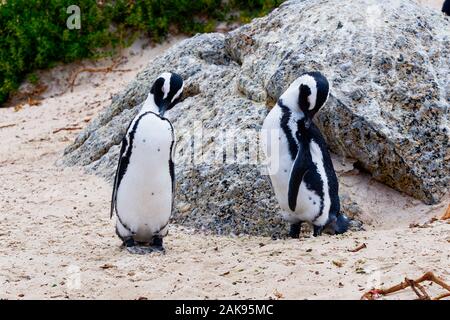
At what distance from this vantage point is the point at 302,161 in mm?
4586

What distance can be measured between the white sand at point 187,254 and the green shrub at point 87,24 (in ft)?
9.51

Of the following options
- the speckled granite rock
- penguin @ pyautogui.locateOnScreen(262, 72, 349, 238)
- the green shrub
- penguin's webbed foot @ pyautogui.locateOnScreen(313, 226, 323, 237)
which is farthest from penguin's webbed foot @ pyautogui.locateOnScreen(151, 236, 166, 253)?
the green shrub

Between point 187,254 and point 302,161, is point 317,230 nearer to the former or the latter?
point 302,161

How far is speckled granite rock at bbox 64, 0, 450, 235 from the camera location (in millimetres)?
5082

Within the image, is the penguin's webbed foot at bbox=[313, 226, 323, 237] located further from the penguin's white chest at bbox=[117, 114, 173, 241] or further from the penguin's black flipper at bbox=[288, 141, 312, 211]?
the penguin's white chest at bbox=[117, 114, 173, 241]

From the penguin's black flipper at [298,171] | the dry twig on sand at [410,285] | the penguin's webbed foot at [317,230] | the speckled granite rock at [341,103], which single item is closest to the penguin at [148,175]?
the speckled granite rock at [341,103]

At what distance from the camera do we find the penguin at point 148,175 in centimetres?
444

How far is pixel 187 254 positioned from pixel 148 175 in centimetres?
46

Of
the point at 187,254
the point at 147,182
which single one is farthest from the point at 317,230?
the point at 147,182

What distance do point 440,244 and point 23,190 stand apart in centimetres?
319

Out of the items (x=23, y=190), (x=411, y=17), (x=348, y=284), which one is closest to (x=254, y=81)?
(x=411, y=17)

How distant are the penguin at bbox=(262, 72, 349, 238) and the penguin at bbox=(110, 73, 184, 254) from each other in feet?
1.89

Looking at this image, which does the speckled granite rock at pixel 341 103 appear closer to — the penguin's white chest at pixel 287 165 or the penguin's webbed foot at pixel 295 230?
the penguin's webbed foot at pixel 295 230

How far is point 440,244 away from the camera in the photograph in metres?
3.93
